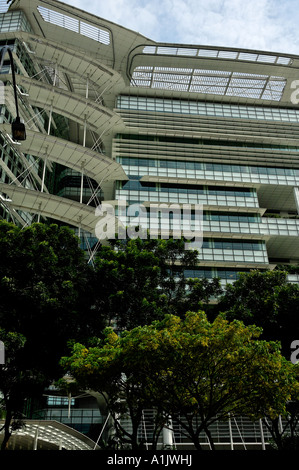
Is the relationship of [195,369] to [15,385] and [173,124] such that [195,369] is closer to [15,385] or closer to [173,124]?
[15,385]

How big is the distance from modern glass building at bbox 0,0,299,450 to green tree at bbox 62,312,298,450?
20.8m

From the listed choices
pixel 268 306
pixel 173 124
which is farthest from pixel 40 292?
pixel 173 124

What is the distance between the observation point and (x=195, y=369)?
49.2 ft

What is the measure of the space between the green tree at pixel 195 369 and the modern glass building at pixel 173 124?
2080 centimetres

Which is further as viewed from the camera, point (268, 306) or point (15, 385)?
point (268, 306)

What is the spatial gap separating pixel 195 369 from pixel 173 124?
112 feet

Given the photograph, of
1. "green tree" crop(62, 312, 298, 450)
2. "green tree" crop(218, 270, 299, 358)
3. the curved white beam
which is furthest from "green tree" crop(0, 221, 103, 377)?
the curved white beam

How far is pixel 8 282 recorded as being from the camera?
701 inches

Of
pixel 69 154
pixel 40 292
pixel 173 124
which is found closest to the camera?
pixel 40 292

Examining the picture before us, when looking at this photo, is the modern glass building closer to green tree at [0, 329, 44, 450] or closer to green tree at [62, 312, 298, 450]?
green tree at [0, 329, 44, 450]

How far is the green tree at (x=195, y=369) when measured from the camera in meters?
14.4

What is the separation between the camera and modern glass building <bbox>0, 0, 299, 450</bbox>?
38031mm

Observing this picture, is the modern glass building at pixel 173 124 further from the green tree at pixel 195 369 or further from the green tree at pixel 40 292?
the green tree at pixel 195 369
